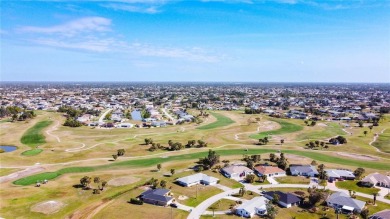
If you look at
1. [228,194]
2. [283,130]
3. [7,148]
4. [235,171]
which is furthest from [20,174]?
[283,130]

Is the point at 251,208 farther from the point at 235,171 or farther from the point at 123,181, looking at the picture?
the point at 123,181

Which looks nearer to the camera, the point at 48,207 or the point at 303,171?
the point at 48,207

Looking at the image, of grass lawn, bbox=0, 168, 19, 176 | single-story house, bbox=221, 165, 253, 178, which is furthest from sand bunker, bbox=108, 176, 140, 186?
grass lawn, bbox=0, 168, 19, 176

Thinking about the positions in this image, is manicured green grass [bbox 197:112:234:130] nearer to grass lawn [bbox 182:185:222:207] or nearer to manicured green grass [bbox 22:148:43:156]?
manicured green grass [bbox 22:148:43:156]

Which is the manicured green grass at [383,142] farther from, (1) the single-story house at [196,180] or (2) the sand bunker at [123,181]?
(2) the sand bunker at [123,181]

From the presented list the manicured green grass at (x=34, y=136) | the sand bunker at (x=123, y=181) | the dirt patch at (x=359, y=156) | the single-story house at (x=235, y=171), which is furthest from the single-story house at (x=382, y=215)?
the manicured green grass at (x=34, y=136)

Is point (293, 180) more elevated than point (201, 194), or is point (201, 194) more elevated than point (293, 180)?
point (293, 180)
